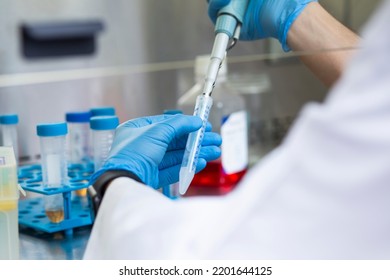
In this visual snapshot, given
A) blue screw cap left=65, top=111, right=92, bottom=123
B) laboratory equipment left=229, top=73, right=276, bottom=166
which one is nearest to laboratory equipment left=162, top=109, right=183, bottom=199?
blue screw cap left=65, top=111, right=92, bottom=123

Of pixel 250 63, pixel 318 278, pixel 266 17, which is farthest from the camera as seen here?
pixel 250 63

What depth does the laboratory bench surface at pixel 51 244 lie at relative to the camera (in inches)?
46.5

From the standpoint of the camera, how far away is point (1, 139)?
155 cm

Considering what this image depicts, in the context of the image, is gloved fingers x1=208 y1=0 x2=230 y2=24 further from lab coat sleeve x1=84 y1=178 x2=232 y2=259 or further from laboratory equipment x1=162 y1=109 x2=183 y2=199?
lab coat sleeve x1=84 y1=178 x2=232 y2=259

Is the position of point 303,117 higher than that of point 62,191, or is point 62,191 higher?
point 303,117

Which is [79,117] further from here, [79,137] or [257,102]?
[257,102]

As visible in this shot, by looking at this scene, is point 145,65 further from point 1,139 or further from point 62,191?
point 62,191

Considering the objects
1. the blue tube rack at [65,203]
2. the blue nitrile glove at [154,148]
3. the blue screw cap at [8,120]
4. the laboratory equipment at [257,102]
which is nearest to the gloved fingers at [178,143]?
the blue nitrile glove at [154,148]

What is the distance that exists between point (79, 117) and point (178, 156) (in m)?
0.41

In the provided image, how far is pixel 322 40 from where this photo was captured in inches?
61.9

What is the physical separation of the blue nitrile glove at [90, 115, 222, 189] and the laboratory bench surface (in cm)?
20

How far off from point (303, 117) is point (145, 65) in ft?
5.09

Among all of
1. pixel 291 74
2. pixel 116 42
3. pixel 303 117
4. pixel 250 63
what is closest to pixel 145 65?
pixel 116 42

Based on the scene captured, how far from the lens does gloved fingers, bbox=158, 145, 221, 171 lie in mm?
1211
